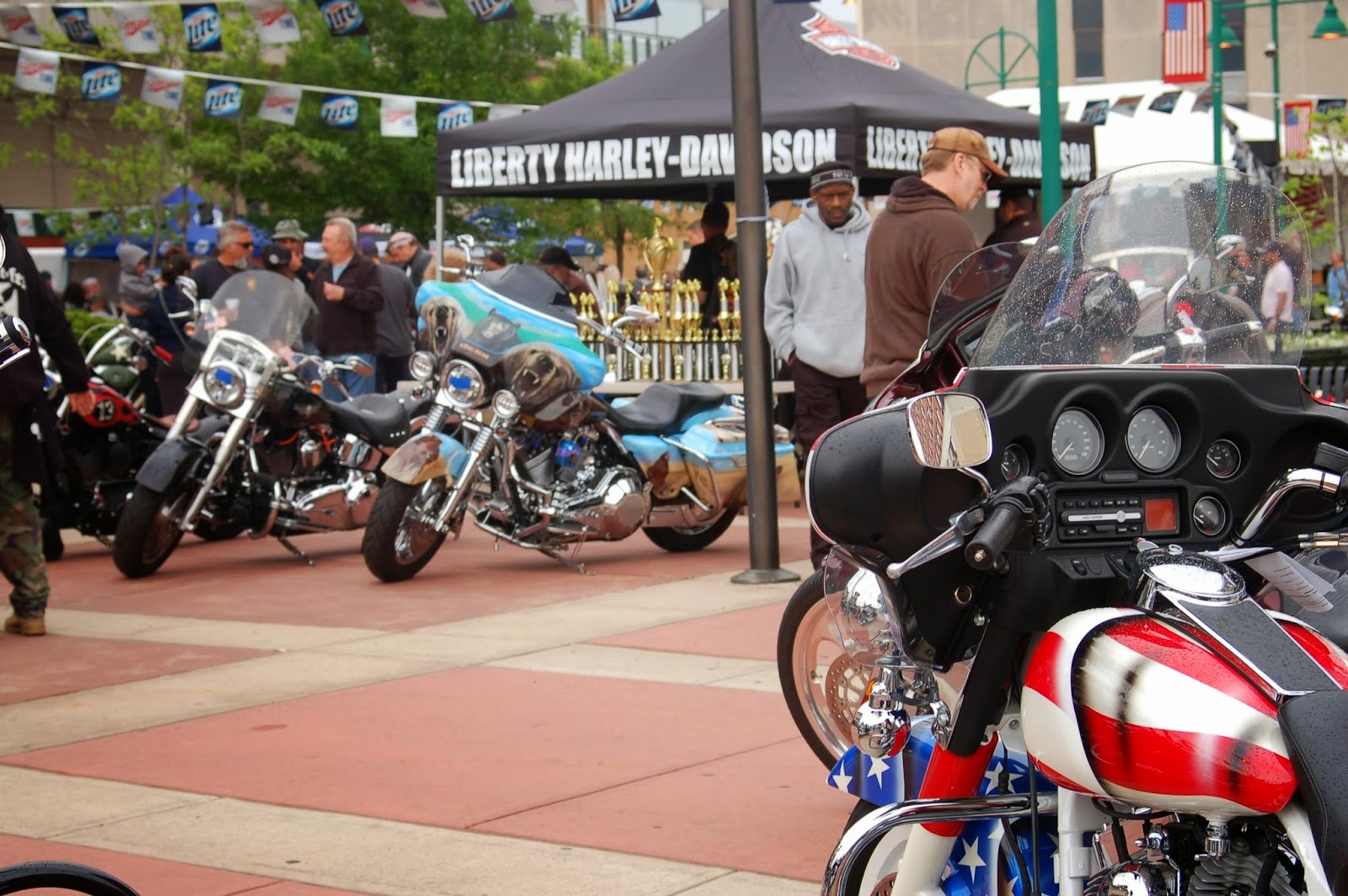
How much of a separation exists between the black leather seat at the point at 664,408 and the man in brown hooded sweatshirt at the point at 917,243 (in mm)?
2963

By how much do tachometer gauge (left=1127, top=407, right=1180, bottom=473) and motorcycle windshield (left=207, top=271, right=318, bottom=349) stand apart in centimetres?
773

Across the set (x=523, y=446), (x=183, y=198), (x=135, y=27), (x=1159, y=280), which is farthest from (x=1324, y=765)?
(x=183, y=198)

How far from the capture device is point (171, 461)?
9.39 metres

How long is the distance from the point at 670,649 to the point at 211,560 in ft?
13.3

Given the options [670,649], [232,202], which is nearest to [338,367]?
[670,649]

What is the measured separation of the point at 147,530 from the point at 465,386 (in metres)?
1.87

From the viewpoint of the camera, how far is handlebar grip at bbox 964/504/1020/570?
→ 248 centimetres

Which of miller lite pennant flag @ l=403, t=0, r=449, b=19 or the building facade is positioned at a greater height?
the building facade

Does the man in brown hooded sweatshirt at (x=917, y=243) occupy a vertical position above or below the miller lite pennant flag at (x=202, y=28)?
below

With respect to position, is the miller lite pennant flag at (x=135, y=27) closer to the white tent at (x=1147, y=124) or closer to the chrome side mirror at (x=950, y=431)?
the white tent at (x=1147, y=124)

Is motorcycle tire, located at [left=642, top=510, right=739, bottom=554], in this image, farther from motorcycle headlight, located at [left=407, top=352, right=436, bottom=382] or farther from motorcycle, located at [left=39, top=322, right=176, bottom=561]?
motorcycle, located at [left=39, top=322, right=176, bottom=561]

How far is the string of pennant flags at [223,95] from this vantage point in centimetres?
2083

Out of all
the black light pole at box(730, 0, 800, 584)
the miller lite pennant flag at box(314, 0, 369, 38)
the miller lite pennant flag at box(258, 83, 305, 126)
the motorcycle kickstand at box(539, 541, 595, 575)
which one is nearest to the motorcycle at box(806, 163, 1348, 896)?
the black light pole at box(730, 0, 800, 584)

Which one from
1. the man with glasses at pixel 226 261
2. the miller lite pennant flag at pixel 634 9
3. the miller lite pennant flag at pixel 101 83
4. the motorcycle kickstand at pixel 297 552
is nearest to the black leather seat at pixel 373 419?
the motorcycle kickstand at pixel 297 552
